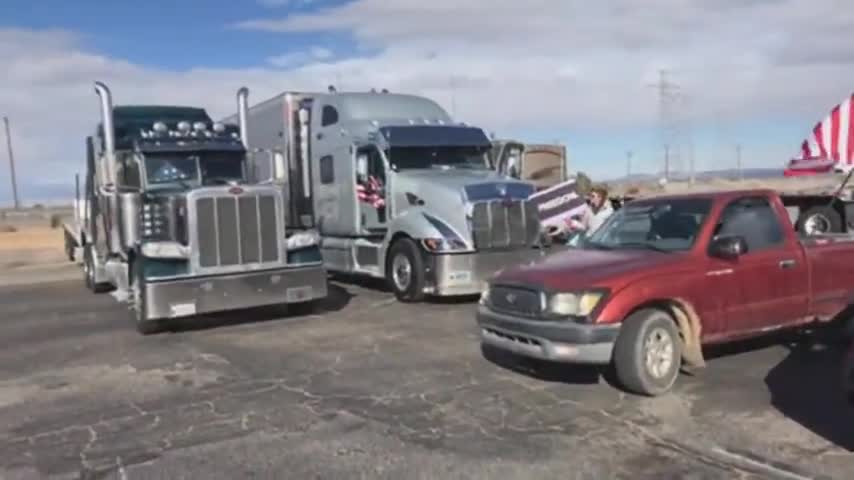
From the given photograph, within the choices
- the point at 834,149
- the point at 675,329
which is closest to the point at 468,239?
the point at 675,329

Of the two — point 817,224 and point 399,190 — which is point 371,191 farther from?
point 817,224

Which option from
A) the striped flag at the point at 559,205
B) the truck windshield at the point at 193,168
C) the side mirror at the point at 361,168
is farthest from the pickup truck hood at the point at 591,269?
the striped flag at the point at 559,205

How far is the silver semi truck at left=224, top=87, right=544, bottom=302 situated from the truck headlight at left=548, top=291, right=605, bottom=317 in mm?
5498

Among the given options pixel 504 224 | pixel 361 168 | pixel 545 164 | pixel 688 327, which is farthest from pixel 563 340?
pixel 545 164

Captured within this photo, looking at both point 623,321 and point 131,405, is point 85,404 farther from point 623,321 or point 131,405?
point 623,321

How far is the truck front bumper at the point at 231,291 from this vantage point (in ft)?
33.8

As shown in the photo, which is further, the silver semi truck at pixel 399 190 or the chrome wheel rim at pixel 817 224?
the chrome wheel rim at pixel 817 224

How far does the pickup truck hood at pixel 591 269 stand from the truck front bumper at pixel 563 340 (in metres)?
0.33

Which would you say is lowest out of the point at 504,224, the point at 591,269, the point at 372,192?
the point at 591,269

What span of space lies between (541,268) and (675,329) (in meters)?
1.26

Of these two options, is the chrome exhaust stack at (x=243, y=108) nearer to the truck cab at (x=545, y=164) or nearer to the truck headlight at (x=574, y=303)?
the truck headlight at (x=574, y=303)

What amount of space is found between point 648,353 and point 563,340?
2.41 feet

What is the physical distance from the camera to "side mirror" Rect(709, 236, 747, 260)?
7309mm

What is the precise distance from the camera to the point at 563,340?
22.6ft
